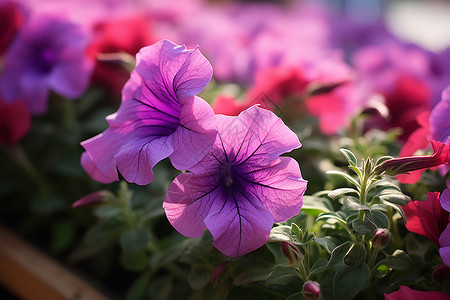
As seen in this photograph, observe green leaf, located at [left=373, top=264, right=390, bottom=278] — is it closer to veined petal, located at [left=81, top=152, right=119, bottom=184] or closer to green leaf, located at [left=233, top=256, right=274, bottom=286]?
green leaf, located at [left=233, top=256, right=274, bottom=286]

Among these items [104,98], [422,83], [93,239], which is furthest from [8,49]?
[422,83]

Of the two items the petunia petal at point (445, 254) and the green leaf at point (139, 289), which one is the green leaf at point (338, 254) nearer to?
the petunia petal at point (445, 254)

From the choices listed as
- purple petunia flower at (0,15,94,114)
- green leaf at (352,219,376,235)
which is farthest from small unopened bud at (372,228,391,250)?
purple petunia flower at (0,15,94,114)

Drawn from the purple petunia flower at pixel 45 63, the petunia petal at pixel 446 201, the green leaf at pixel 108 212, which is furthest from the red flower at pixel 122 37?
the petunia petal at pixel 446 201

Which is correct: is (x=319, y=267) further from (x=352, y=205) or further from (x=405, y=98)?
(x=405, y=98)

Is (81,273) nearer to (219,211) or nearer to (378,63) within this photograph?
(219,211)

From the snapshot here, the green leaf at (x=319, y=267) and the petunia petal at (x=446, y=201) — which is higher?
the petunia petal at (x=446, y=201)
